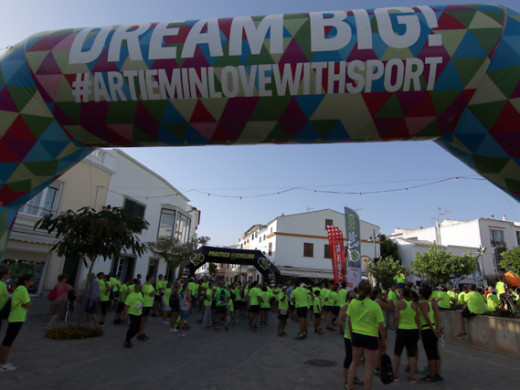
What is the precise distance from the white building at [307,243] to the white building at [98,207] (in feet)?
40.3

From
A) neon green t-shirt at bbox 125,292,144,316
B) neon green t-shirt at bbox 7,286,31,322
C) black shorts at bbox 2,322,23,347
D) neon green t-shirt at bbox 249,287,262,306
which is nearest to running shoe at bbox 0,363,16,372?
black shorts at bbox 2,322,23,347

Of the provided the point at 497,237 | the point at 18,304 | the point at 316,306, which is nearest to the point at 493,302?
the point at 316,306

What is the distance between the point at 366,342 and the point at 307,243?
31037mm

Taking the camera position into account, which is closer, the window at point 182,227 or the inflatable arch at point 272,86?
the inflatable arch at point 272,86

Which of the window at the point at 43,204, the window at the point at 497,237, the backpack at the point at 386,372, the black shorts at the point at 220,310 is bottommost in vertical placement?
the backpack at the point at 386,372

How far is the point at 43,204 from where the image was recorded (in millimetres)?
13828

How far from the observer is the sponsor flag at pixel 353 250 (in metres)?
15.4

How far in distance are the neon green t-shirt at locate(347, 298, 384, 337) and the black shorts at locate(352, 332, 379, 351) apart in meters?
0.05

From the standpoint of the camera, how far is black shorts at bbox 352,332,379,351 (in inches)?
183

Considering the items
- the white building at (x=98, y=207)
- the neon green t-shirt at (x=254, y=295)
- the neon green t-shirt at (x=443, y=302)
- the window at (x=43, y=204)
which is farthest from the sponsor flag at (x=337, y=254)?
the window at (x=43, y=204)

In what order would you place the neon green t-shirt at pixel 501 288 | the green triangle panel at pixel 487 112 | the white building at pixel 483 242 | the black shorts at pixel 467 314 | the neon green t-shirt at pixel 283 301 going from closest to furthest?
1. the green triangle panel at pixel 487 112
2. the black shorts at pixel 467 314
3. the neon green t-shirt at pixel 501 288
4. the neon green t-shirt at pixel 283 301
5. the white building at pixel 483 242

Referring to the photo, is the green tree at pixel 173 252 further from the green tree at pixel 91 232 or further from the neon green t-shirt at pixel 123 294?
the green tree at pixel 91 232

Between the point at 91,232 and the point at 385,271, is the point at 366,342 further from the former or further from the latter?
the point at 385,271

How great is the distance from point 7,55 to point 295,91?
4586mm
